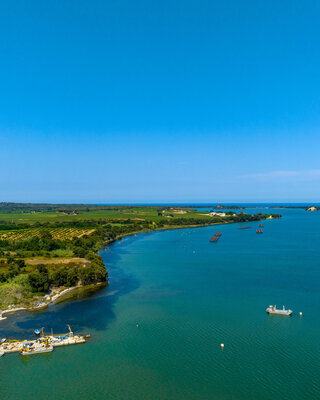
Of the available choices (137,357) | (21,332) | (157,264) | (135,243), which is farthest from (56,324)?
(135,243)

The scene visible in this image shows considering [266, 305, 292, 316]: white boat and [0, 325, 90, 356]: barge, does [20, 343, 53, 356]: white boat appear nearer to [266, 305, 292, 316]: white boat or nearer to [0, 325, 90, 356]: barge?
[0, 325, 90, 356]: barge

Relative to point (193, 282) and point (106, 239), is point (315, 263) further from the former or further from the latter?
point (106, 239)

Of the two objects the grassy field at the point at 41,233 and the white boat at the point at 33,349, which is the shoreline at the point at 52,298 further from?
the grassy field at the point at 41,233

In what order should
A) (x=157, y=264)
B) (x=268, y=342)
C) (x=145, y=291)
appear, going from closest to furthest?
(x=268, y=342), (x=145, y=291), (x=157, y=264)

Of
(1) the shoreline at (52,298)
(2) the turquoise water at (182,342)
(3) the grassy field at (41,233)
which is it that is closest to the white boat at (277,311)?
(2) the turquoise water at (182,342)

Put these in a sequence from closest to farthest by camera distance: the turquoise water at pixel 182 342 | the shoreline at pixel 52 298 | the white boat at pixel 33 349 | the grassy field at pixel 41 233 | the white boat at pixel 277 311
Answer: the turquoise water at pixel 182 342, the white boat at pixel 33 349, the white boat at pixel 277 311, the shoreline at pixel 52 298, the grassy field at pixel 41 233

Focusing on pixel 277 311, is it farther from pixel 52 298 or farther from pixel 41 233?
pixel 41 233

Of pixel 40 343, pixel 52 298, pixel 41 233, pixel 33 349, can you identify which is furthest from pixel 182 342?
pixel 41 233

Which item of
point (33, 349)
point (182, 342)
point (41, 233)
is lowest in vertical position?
point (182, 342)
